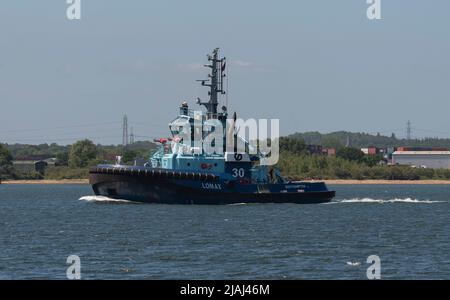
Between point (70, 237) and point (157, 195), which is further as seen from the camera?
point (157, 195)

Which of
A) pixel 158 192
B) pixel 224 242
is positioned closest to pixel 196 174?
pixel 158 192

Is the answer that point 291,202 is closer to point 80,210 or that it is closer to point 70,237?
point 80,210

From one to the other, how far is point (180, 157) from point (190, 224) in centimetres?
1863

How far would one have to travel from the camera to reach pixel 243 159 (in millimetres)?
78188

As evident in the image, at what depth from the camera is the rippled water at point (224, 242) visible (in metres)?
34.3

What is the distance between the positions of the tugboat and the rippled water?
5.20ft

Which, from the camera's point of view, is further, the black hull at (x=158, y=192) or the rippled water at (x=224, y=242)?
the black hull at (x=158, y=192)

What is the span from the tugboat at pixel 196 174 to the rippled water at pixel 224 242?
1.59 metres

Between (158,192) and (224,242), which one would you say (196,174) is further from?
(224,242)

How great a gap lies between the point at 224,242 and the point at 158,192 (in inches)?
1209

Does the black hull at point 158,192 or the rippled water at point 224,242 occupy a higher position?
the black hull at point 158,192
